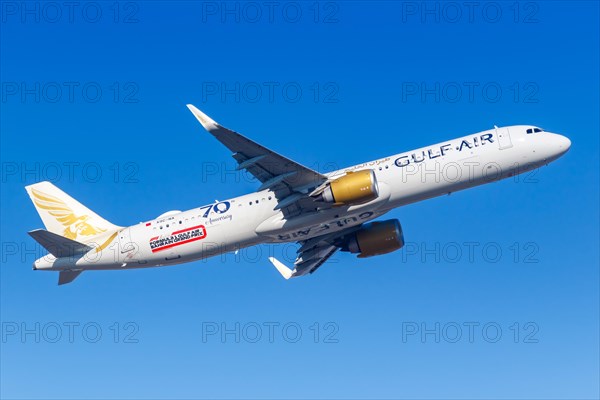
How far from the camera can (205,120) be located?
4775cm

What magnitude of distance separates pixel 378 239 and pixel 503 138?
454 inches

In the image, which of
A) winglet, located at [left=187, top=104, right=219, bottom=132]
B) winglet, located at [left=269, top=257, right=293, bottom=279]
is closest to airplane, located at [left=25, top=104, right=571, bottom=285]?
winglet, located at [left=187, top=104, right=219, bottom=132]

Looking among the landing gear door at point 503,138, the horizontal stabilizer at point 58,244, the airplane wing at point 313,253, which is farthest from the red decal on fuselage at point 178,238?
the landing gear door at point 503,138

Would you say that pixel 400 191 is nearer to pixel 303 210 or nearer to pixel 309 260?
pixel 303 210

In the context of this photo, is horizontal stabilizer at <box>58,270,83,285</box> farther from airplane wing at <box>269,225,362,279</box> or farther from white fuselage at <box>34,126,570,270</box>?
airplane wing at <box>269,225,362,279</box>

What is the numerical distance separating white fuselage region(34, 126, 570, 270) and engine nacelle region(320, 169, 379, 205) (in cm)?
101

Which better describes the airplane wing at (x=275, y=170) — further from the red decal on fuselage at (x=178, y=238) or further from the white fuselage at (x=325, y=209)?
the red decal on fuselage at (x=178, y=238)

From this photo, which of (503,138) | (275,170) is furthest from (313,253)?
(503,138)

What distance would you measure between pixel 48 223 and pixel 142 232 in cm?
880

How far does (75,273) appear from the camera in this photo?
5872 centimetres

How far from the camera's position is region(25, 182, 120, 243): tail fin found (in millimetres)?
60500

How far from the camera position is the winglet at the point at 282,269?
6340 centimetres

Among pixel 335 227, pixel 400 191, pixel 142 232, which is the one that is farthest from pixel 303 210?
pixel 142 232

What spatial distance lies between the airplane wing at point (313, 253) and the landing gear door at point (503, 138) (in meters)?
13.2
